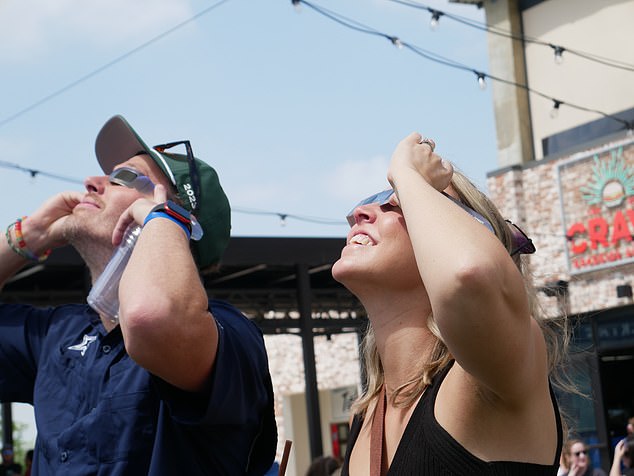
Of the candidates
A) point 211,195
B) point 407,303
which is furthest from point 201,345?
point 211,195

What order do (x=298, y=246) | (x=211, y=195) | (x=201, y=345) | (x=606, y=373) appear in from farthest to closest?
(x=606, y=373) < (x=298, y=246) < (x=211, y=195) < (x=201, y=345)

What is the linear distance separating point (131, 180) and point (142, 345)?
2.66ft

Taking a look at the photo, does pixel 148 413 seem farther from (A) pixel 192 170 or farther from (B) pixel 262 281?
(B) pixel 262 281

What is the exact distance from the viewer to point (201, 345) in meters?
2.18

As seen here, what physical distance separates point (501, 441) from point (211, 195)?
118 centimetres

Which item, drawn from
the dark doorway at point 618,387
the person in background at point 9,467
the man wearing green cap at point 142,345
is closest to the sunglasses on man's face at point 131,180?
the man wearing green cap at point 142,345

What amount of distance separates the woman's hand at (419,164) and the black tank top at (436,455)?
0.41 metres

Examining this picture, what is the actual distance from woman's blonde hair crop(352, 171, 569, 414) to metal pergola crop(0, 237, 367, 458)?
904 centimetres

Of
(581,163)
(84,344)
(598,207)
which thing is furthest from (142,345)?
(581,163)

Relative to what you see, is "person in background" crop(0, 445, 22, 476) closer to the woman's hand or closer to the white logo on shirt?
the white logo on shirt

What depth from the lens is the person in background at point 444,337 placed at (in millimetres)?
1811

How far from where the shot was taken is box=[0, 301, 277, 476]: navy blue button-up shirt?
2.27 m

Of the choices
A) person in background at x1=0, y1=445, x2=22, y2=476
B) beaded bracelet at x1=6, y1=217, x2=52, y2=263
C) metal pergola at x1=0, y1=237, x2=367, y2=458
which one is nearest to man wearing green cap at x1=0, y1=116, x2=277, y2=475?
beaded bracelet at x1=6, y1=217, x2=52, y2=263

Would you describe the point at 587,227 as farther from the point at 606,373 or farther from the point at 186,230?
the point at 186,230
